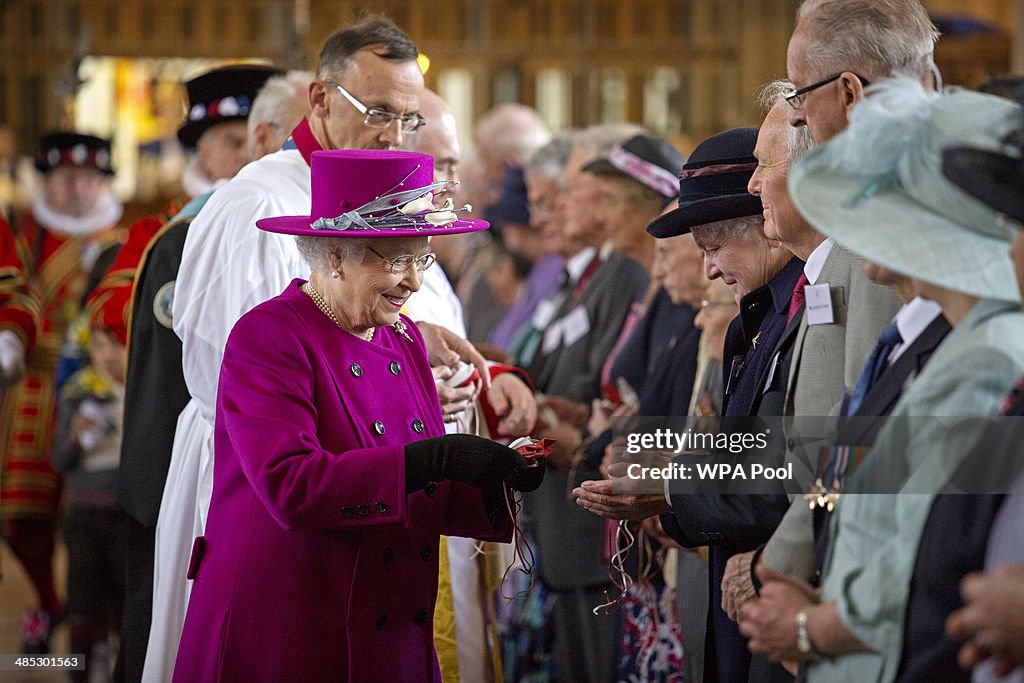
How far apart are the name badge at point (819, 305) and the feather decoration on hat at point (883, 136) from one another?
0.46 meters

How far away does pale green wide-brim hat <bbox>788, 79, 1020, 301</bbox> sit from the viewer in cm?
186

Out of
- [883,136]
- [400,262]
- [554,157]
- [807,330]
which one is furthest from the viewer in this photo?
[554,157]

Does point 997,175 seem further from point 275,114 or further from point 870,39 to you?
point 275,114

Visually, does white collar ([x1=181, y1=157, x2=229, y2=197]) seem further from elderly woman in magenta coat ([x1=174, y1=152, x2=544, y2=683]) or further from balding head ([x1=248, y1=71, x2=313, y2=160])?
elderly woman in magenta coat ([x1=174, y1=152, x2=544, y2=683])

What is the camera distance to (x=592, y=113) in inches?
439

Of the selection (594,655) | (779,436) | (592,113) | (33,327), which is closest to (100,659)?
(33,327)

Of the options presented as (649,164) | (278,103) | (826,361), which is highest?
(278,103)

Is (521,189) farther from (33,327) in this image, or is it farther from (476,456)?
(476,456)

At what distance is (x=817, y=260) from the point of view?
2.50 meters

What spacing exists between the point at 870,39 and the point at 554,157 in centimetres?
357

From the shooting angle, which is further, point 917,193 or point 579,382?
point 579,382

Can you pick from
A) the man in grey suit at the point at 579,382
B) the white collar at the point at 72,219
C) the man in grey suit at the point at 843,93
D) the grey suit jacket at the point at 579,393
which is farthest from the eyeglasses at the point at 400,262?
the white collar at the point at 72,219

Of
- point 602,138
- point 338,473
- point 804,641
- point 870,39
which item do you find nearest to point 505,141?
point 602,138

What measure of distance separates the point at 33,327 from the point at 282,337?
2859 millimetres
